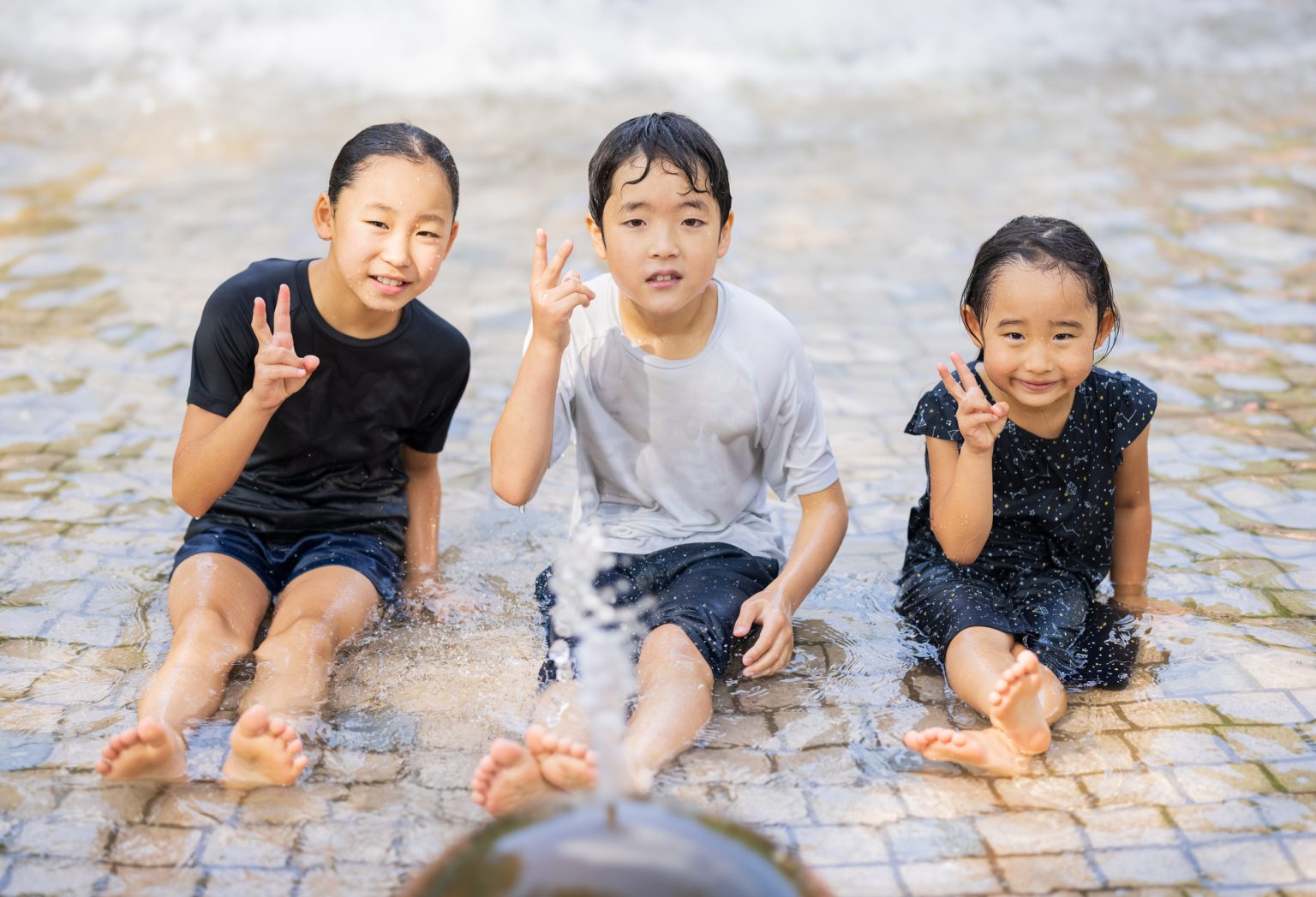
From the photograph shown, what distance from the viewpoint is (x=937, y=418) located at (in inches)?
125

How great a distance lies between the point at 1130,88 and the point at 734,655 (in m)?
9.04

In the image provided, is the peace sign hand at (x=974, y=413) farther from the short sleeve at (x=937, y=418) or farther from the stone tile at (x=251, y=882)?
the stone tile at (x=251, y=882)

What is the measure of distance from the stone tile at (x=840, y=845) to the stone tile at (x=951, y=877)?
63mm

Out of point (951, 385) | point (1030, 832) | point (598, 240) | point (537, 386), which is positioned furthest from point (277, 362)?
point (1030, 832)

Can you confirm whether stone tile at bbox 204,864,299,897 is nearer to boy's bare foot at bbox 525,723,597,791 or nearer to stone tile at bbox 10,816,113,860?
stone tile at bbox 10,816,113,860

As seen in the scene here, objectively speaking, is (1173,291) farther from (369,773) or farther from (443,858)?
(443,858)

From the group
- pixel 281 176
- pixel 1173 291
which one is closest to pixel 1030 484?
pixel 1173 291

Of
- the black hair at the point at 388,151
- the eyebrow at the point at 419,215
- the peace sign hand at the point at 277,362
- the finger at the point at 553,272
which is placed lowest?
the peace sign hand at the point at 277,362

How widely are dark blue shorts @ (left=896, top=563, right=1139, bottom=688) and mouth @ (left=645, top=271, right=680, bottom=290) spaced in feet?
3.23

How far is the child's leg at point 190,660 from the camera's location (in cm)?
253

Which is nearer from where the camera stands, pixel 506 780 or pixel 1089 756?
pixel 506 780

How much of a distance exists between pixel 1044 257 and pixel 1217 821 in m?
1.26

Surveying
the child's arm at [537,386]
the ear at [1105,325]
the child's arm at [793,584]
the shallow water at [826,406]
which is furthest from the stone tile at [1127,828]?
the child's arm at [537,386]

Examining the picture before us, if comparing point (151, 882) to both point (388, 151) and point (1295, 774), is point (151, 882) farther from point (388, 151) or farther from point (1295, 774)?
point (1295, 774)
